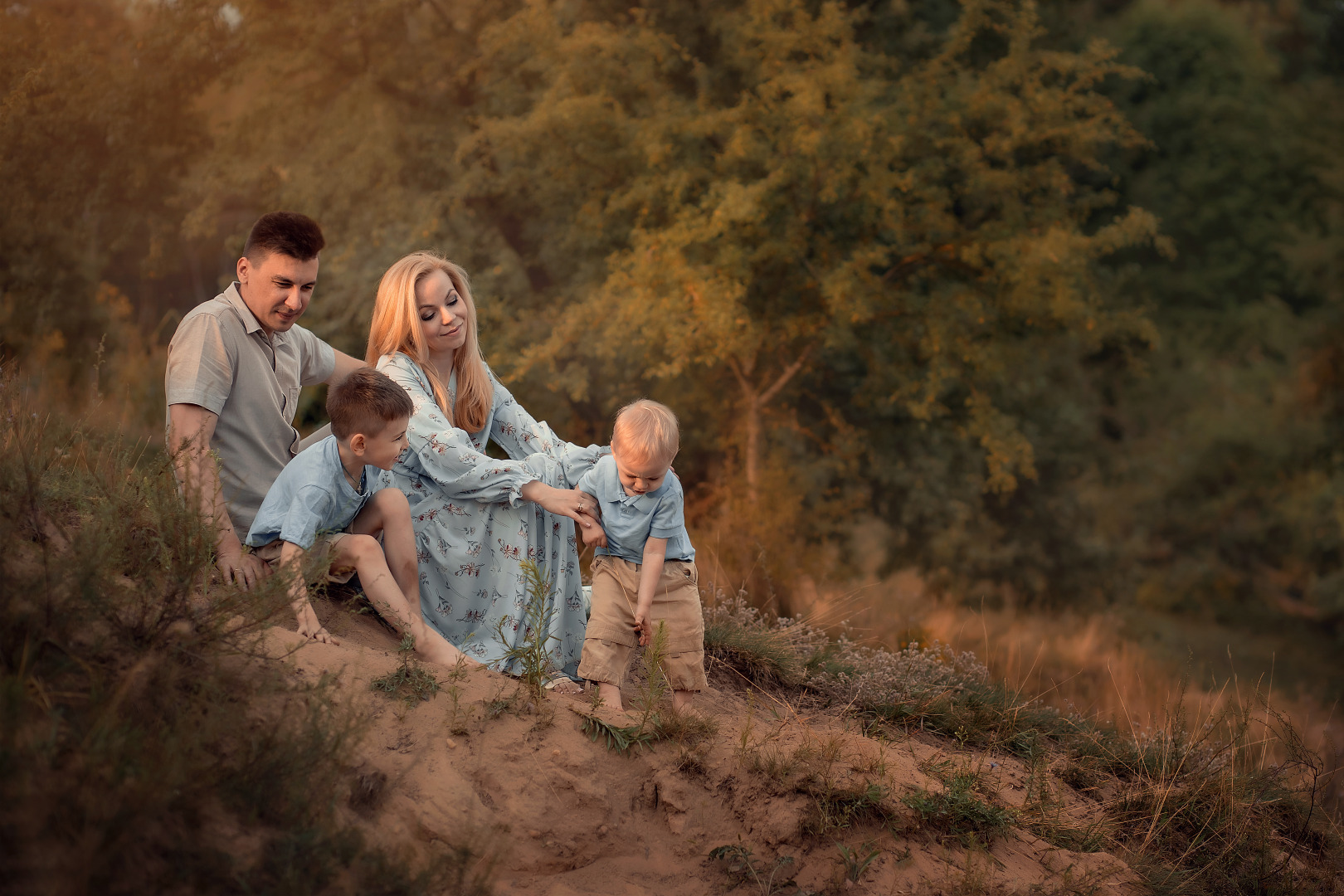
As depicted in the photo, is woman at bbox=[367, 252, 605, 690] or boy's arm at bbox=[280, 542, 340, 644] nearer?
boy's arm at bbox=[280, 542, 340, 644]

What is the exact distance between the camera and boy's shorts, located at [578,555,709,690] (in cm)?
371

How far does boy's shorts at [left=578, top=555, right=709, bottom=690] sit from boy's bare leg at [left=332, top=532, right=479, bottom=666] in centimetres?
50

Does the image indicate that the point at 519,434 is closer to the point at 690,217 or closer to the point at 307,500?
the point at 307,500

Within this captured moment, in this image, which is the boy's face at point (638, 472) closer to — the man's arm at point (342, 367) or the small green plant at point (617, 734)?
the small green plant at point (617, 734)

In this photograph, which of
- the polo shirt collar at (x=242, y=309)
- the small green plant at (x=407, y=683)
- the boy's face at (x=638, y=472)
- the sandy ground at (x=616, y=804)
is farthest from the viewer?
the polo shirt collar at (x=242, y=309)

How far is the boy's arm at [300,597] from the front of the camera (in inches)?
117

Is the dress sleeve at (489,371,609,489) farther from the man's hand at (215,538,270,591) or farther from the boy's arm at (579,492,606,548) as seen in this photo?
the man's hand at (215,538,270,591)

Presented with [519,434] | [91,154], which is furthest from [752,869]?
[91,154]

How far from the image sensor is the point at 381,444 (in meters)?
3.48

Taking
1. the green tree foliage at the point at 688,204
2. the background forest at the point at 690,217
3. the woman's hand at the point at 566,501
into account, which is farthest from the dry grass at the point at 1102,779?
the green tree foliage at the point at 688,204

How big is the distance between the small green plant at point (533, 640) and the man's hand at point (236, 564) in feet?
2.78

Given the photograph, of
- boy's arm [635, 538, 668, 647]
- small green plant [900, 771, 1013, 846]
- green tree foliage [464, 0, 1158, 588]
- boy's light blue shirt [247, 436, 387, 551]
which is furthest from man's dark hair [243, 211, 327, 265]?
green tree foliage [464, 0, 1158, 588]

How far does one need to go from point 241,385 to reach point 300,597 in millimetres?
1277

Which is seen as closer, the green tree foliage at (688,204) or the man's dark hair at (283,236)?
the man's dark hair at (283,236)
